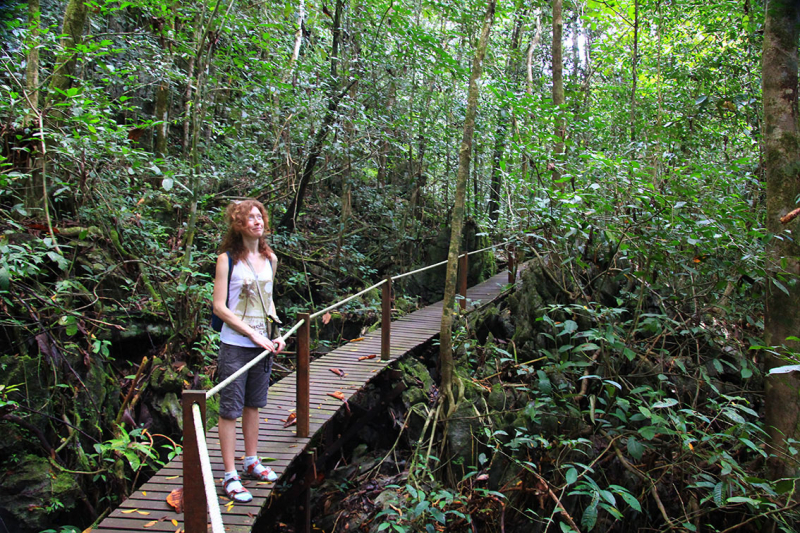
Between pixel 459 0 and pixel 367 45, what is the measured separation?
175cm

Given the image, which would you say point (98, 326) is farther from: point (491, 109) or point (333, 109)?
point (491, 109)

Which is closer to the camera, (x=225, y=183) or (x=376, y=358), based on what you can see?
(x=376, y=358)

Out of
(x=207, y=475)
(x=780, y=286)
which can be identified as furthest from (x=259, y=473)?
(x=780, y=286)

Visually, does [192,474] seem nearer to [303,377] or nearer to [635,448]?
[303,377]

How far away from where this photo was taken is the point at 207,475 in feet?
6.59

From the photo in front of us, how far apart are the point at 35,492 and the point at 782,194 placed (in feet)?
20.2

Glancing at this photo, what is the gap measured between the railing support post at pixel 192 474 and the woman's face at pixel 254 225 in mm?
1102

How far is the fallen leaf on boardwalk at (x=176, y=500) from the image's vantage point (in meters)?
2.97

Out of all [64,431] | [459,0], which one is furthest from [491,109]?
[64,431]

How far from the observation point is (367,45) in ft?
29.0

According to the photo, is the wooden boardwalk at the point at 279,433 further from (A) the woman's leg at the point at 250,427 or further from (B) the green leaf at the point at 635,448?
(B) the green leaf at the point at 635,448

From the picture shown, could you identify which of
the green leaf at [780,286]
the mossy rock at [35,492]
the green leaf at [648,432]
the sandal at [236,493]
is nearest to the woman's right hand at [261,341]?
the sandal at [236,493]

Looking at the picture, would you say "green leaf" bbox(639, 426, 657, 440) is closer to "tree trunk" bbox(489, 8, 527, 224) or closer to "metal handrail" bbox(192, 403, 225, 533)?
"metal handrail" bbox(192, 403, 225, 533)

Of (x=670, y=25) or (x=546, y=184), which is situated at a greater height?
(x=670, y=25)
